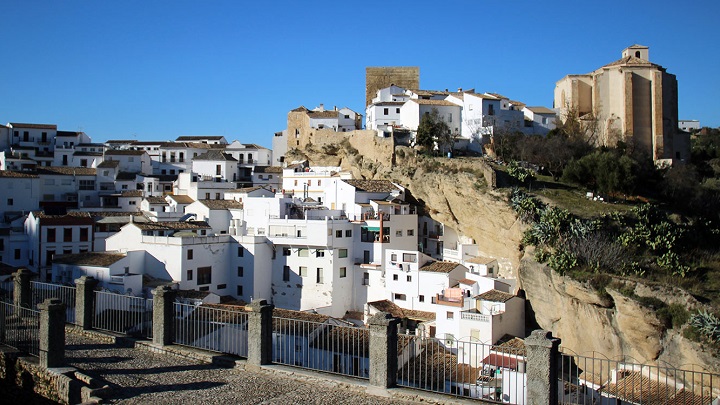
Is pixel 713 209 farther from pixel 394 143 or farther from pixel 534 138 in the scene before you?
pixel 394 143

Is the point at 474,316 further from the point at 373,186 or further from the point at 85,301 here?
the point at 85,301

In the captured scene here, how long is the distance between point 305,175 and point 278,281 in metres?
11.6

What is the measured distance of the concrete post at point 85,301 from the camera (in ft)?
44.4

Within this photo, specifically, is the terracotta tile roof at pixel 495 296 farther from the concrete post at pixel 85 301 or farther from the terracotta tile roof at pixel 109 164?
the terracotta tile roof at pixel 109 164

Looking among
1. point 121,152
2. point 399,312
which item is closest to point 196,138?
point 121,152

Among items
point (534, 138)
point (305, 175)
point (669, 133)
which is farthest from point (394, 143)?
point (669, 133)

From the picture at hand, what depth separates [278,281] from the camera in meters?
33.0

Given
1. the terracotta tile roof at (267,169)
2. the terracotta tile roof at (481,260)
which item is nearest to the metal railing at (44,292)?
the terracotta tile roof at (481,260)

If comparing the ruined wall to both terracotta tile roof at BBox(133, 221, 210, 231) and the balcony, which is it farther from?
the balcony

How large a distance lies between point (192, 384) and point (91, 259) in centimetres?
2064

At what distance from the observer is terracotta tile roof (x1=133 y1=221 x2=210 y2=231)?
3138 centimetres

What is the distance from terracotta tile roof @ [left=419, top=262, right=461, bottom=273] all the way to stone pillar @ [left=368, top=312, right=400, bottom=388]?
2021 cm

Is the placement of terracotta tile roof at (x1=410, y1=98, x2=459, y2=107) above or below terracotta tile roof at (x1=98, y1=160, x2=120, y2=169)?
above

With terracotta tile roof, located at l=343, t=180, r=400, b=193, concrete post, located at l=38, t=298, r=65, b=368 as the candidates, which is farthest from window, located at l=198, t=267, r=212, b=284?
concrete post, located at l=38, t=298, r=65, b=368
